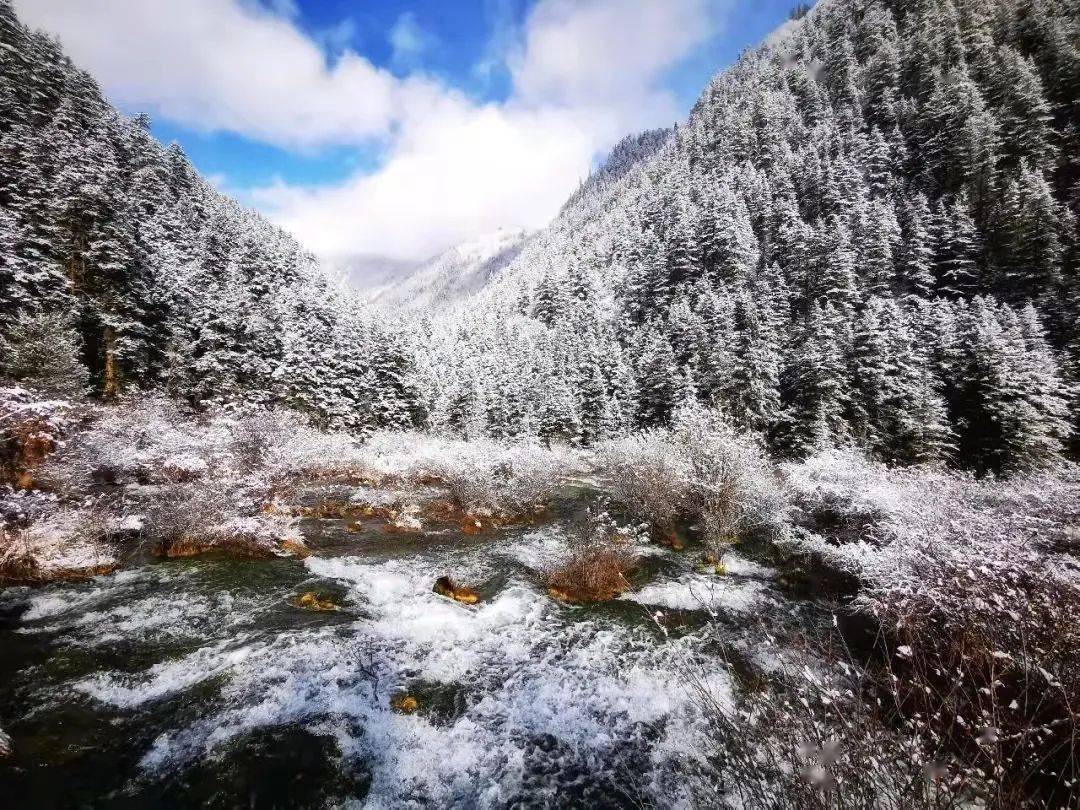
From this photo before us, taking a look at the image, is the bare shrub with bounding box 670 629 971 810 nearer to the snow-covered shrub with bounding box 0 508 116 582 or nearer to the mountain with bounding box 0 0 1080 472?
the snow-covered shrub with bounding box 0 508 116 582

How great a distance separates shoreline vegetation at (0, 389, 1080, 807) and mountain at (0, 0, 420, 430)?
8.20 m

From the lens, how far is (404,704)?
7562mm

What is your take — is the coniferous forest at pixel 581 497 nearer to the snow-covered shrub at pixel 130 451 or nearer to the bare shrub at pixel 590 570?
the bare shrub at pixel 590 570

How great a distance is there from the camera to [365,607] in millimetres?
10664

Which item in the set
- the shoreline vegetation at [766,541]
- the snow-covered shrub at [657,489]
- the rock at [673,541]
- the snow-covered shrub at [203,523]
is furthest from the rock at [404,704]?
the snow-covered shrub at [657,489]

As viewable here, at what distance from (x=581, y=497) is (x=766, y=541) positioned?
9.57m

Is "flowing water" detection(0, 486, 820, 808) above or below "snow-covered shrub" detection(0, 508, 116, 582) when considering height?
below

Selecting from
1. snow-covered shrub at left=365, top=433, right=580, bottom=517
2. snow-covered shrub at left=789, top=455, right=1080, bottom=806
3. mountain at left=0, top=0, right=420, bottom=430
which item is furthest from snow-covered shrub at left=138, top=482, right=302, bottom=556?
snow-covered shrub at left=789, top=455, right=1080, bottom=806

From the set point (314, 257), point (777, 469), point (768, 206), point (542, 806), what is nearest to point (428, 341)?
point (314, 257)

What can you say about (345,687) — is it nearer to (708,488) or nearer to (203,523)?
(203,523)

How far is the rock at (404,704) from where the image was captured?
7449 millimetres

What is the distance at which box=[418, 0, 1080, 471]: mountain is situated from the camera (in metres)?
29.2

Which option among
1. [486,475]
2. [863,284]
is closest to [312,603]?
[486,475]

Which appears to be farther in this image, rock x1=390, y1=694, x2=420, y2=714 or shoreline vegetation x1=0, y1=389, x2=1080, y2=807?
rock x1=390, y1=694, x2=420, y2=714
